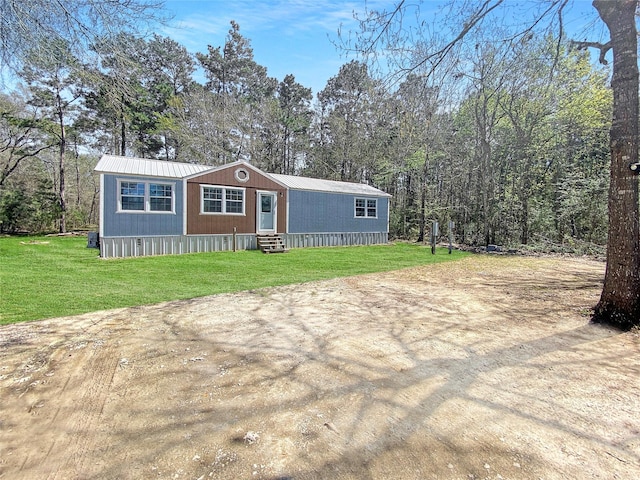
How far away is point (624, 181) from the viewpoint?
367 cm

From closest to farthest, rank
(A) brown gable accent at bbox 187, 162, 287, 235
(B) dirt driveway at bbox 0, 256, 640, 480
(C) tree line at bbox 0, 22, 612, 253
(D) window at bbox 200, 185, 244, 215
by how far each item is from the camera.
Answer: (B) dirt driveway at bbox 0, 256, 640, 480, (C) tree line at bbox 0, 22, 612, 253, (A) brown gable accent at bbox 187, 162, 287, 235, (D) window at bbox 200, 185, 244, 215

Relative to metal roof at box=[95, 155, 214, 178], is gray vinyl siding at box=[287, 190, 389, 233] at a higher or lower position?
lower

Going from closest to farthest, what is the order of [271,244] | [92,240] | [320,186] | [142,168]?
[142,168]
[271,244]
[92,240]
[320,186]

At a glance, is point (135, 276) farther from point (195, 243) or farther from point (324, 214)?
point (324, 214)

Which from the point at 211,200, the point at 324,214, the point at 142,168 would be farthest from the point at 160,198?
the point at 324,214

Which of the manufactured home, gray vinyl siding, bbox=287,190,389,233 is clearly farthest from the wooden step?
gray vinyl siding, bbox=287,190,389,233

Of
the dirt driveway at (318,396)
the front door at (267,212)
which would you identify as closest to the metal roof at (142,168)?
the front door at (267,212)

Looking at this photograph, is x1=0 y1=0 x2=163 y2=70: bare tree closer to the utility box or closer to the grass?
the grass

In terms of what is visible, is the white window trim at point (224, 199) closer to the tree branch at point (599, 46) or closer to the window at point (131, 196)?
the window at point (131, 196)

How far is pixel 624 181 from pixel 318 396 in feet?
13.5

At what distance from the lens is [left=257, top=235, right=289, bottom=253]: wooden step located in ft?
38.1

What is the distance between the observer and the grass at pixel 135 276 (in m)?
4.60

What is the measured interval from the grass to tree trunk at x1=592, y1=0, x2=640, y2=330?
4.58m

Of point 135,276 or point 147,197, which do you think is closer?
point 135,276
